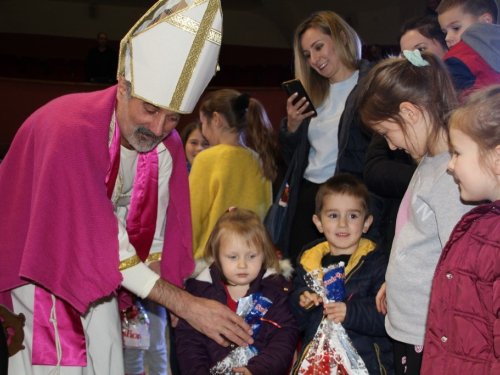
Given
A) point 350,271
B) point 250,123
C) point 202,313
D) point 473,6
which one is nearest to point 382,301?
point 350,271

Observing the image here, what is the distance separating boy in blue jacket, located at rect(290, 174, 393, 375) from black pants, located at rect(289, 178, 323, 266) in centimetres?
36

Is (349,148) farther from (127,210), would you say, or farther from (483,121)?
(483,121)

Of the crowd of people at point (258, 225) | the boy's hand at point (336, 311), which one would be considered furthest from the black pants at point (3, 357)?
the boy's hand at point (336, 311)

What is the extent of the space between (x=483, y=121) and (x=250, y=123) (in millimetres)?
2166

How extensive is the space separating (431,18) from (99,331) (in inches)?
81.3

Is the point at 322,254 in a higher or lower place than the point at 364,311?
higher

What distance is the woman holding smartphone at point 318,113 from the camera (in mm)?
2984

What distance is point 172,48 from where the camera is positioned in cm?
225

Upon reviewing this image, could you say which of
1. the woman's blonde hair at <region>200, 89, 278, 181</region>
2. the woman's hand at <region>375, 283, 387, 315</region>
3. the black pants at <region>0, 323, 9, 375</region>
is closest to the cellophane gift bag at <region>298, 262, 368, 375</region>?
the woman's hand at <region>375, 283, 387, 315</region>

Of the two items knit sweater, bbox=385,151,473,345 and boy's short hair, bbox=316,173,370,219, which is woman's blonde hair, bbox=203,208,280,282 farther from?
knit sweater, bbox=385,151,473,345

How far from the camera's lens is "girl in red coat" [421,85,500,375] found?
1444 mm

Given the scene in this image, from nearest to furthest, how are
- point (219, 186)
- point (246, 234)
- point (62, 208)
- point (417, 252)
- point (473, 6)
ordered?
point (417, 252) → point (62, 208) → point (246, 234) → point (473, 6) → point (219, 186)

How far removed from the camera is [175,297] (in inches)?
89.0

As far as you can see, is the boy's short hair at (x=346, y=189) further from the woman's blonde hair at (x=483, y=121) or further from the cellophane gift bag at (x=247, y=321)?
the woman's blonde hair at (x=483, y=121)
